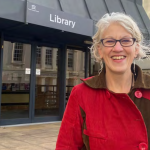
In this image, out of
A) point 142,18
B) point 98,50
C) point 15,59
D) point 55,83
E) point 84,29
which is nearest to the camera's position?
point 98,50

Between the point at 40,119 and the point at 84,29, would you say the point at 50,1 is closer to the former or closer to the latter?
the point at 84,29

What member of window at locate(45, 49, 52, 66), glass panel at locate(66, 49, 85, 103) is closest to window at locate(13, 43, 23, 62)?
window at locate(45, 49, 52, 66)

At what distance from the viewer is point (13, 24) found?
6680 mm

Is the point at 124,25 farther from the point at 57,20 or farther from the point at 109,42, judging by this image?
the point at 57,20

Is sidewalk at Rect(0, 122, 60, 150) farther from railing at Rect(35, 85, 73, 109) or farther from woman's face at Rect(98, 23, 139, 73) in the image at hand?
woman's face at Rect(98, 23, 139, 73)

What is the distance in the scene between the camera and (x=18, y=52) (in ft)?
26.3

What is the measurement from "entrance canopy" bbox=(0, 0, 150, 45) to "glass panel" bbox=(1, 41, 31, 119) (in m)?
0.48

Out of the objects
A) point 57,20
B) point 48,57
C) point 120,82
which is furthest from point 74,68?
point 120,82

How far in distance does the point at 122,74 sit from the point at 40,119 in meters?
7.05

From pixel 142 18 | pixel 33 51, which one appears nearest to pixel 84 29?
pixel 33 51

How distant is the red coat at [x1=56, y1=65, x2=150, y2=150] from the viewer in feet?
4.85

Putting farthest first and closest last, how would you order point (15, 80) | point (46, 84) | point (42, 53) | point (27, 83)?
point (46, 84) < point (42, 53) < point (27, 83) < point (15, 80)

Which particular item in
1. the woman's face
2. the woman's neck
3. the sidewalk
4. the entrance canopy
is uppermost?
the entrance canopy

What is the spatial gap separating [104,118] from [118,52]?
446 mm
